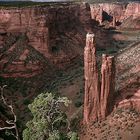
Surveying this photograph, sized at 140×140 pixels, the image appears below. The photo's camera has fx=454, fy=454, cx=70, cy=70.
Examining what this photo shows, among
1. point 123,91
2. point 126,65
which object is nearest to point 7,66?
point 126,65

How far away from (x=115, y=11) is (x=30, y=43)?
7184cm

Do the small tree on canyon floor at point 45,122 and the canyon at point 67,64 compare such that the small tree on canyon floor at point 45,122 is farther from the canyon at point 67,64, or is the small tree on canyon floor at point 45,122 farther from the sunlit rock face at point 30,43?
the sunlit rock face at point 30,43

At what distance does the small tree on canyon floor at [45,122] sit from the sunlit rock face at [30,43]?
1656 inches

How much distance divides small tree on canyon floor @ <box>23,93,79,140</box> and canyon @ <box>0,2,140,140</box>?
1462 centimetres

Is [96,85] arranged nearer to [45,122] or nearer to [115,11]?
[45,122]

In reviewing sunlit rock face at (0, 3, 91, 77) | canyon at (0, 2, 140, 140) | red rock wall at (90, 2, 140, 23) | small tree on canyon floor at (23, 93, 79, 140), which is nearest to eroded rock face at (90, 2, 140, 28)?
red rock wall at (90, 2, 140, 23)

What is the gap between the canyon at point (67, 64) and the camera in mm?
46938

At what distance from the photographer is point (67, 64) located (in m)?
82.0

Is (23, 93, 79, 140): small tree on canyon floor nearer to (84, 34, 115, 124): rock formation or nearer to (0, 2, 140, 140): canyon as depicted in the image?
(0, 2, 140, 140): canyon

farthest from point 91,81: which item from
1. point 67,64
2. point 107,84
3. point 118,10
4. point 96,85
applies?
point 118,10

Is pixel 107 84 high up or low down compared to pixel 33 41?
up

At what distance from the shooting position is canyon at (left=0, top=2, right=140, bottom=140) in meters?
46.9

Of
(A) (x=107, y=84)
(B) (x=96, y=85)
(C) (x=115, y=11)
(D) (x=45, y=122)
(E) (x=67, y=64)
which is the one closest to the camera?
(D) (x=45, y=122)

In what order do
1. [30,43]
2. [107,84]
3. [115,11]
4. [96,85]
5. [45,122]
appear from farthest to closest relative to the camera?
1. [115,11]
2. [30,43]
3. [107,84]
4. [96,85]
5. [45,122]
